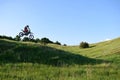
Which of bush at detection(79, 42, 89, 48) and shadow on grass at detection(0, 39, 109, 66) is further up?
bush at detection(79, 42, 89, 48)

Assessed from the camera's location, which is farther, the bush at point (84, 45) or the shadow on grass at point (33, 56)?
the bush at point (84, 45)

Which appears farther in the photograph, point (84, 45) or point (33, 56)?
point (84, 45)

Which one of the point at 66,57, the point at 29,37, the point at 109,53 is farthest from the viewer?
the point at 29,37

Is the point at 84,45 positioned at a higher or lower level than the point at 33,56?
higher

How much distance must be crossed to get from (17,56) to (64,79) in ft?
36.5

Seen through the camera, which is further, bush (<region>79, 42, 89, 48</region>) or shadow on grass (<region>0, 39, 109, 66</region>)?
bush (<region>79, 42, 89, 48</region>)

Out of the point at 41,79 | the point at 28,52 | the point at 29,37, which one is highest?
the point at 29,37

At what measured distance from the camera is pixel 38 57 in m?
23.4

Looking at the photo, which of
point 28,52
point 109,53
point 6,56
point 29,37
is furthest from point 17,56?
point 29,37

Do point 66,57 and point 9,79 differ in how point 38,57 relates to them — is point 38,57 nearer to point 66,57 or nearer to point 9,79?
point 66,57

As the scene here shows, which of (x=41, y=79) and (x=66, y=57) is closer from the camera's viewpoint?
(x=41, y=79)

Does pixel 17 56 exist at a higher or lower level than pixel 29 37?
lower

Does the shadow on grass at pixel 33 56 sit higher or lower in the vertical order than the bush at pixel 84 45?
lower

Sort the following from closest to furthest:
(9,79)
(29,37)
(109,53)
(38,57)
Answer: (9,79), (38,57), (109,53), (29,37)
